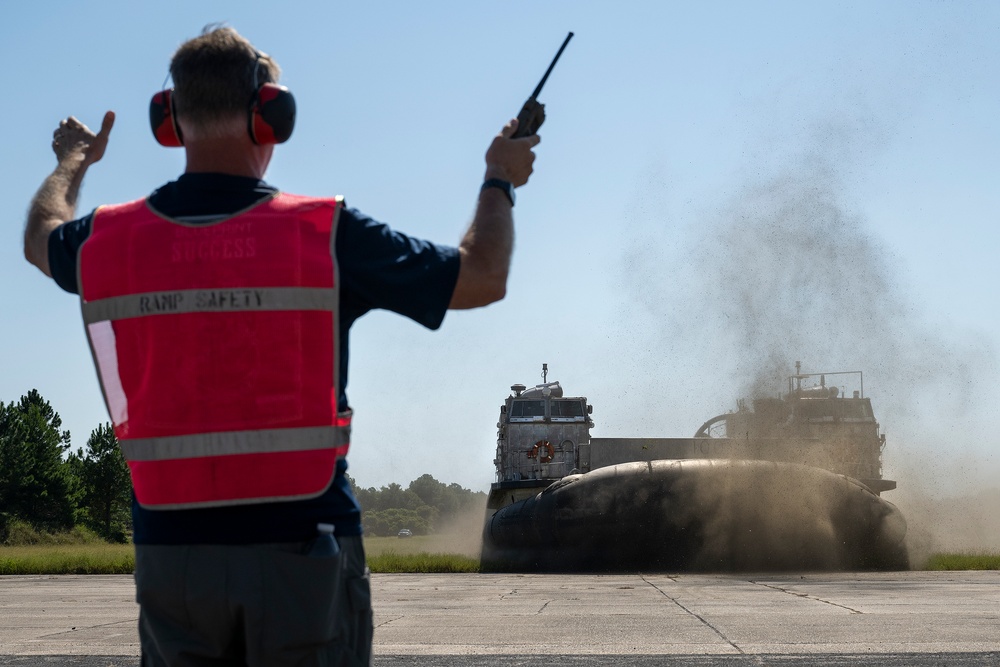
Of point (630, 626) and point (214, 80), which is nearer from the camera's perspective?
point (214, 80)

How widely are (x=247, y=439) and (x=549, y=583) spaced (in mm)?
12041

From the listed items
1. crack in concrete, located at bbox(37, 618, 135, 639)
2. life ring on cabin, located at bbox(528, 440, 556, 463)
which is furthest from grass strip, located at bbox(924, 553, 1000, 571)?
crack in concrete, located at bbox(37, 618, 135, 639)

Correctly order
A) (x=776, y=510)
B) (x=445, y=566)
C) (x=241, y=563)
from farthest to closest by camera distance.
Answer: (x=445, y=566) → (x=776, y=510) → (x=241, y=563)

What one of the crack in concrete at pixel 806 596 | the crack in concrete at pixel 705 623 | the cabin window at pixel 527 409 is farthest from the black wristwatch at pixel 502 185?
the cabin window at pixel 527 409

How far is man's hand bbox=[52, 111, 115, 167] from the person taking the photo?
240cm

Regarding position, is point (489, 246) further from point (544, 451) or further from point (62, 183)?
point (544, 451)

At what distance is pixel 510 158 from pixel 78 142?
98 cm

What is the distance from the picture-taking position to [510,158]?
86.3 inches

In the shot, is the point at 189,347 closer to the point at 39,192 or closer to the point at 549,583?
the point at 39,192

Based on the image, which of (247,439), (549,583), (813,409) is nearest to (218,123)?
(247,439)

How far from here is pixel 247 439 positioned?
5.83 ft

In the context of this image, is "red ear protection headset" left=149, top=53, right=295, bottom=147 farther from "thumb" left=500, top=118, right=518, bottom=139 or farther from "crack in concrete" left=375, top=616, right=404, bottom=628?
"crack in concrete" left=375, top=616, right=404, bottom=628

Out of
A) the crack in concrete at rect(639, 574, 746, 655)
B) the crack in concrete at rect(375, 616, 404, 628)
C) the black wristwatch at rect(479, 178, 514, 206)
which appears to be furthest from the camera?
the crack in concrete at rect(375, 616, 404, 628)

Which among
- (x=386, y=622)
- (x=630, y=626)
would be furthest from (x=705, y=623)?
(x=386, y=622)
